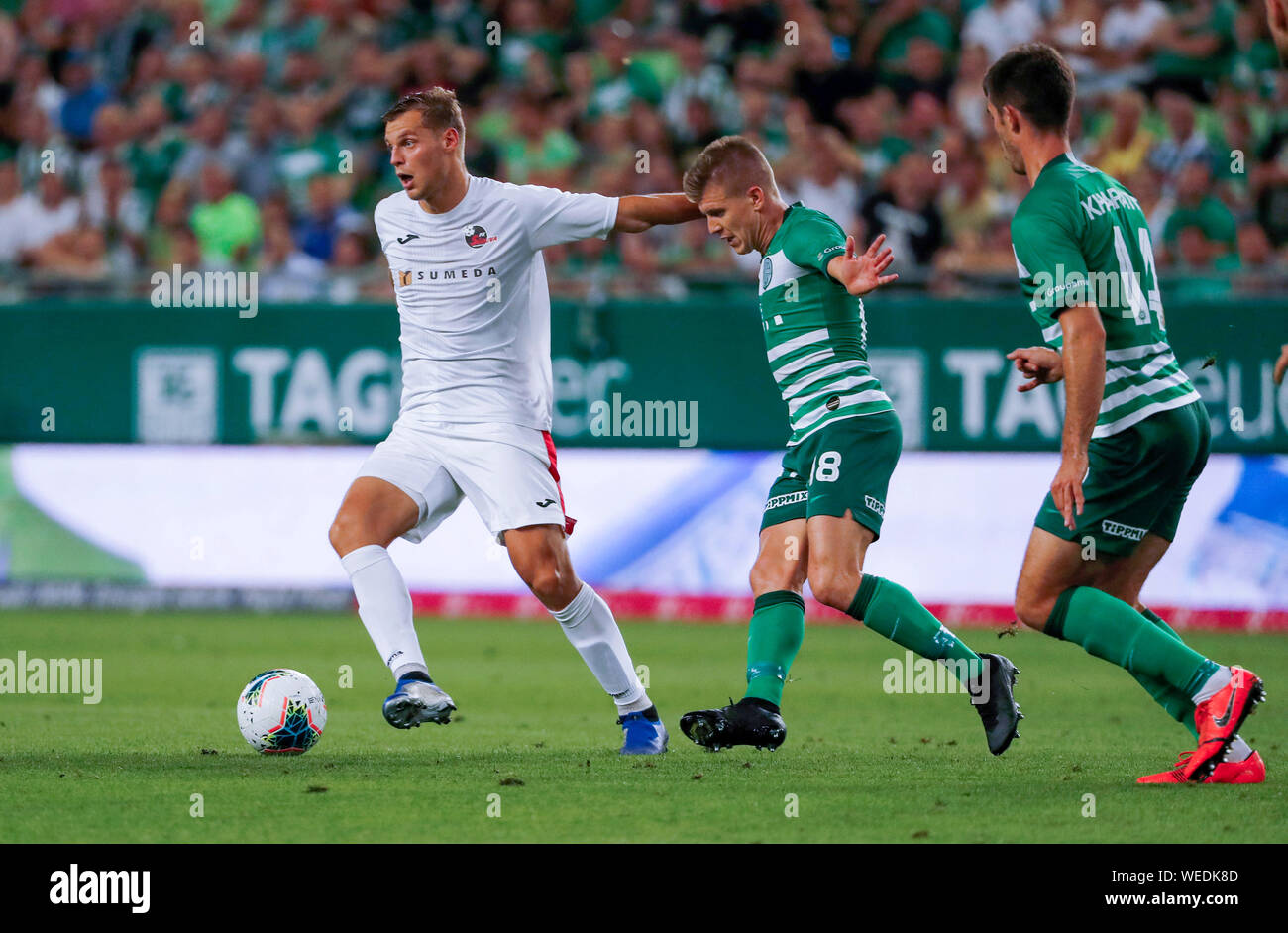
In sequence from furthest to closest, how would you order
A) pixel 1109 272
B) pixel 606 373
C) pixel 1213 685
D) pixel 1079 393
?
pixel 606 373, pixel 1109 272, pixel 1213 685, pixel 1079 393

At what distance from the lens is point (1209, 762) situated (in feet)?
18.0

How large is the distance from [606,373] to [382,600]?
6.17 meters

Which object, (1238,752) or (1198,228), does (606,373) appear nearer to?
(1198,228)

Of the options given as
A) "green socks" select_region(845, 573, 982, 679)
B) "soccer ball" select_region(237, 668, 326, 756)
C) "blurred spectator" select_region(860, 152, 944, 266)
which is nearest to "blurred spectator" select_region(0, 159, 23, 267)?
"blurred spectator" select_region(860, 152, 944, 266)

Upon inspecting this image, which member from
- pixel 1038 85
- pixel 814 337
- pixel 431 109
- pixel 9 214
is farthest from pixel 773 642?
pixel 9 214

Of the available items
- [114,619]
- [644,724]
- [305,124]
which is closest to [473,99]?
[305,124]

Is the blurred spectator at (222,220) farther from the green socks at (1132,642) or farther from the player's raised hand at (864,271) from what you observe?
the green socks at (1132,642)

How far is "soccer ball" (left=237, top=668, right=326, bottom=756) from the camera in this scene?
6.39 m

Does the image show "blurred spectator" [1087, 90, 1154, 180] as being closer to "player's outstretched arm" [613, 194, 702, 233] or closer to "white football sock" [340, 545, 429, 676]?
"player's outstretched arm" [613, 194, 702, 233]

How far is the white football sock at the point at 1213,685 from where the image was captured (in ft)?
17.5

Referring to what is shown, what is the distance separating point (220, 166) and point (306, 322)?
2.49 meters

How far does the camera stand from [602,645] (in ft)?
21.7

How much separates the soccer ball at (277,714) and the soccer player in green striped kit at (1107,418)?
102 inches
